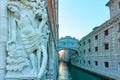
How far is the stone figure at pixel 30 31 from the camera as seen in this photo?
2.66m

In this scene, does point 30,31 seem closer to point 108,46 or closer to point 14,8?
point 14,8

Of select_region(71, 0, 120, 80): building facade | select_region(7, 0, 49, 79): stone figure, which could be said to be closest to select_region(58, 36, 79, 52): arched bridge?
select_region(71, 0, 120, 80): building facade

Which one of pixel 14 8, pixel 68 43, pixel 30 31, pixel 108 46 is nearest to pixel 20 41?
pixel 30 31

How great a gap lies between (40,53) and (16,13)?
24.2 inches

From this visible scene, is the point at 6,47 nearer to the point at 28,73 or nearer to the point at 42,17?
the point at 28,73

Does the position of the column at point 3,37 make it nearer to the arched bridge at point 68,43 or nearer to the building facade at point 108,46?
the building facade at point 108,46

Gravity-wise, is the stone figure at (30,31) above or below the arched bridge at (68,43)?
below

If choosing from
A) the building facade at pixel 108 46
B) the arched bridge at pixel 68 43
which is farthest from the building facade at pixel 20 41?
the arched bridge at pixel 68 43

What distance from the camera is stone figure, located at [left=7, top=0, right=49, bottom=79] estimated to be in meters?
2.66

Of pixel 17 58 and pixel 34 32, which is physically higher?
pixel 34 32

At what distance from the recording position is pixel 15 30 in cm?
271

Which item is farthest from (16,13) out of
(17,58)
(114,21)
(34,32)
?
(114,21)

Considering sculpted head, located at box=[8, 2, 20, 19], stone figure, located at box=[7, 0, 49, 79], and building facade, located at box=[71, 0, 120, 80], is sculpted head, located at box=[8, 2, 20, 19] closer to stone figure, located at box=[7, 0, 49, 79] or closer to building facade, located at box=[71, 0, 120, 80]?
stone figure, located at box=[7, 0, 49, 79]

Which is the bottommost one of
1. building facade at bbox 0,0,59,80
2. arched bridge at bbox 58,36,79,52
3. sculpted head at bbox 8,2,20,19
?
building facade at bbox 0,0,59,80
